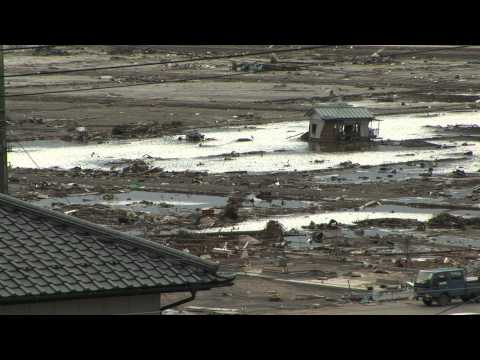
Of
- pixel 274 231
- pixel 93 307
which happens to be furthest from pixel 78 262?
pixel 274 231

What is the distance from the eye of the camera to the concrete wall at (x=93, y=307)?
19.2 feet

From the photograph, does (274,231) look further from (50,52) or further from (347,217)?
(50,52)

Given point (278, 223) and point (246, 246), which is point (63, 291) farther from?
point (278, 223)

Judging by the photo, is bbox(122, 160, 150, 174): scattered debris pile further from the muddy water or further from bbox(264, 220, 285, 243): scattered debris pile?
bbox(264, 220, 285, 243): scattered debris pile

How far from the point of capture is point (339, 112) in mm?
39406

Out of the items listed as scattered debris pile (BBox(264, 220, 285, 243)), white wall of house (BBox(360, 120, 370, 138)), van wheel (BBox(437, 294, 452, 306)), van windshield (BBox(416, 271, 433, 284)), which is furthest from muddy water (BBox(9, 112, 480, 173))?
van wheel (BBox(437, 294, 452, 306))

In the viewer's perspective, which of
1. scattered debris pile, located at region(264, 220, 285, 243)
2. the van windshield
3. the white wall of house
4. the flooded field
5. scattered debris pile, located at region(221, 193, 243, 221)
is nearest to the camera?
the van windshield

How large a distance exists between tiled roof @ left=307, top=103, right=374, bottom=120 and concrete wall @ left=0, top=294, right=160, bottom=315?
1290 inches

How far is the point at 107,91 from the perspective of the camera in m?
53.4

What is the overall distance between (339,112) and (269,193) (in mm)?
11110

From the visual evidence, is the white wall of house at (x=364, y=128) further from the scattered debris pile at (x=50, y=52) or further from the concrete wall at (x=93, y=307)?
the scattered debris pile at (x=50, y=52)

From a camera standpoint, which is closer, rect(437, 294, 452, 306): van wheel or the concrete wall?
the concrete wall

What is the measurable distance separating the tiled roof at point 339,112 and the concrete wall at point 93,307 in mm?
32763

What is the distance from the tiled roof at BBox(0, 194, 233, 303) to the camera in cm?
582
